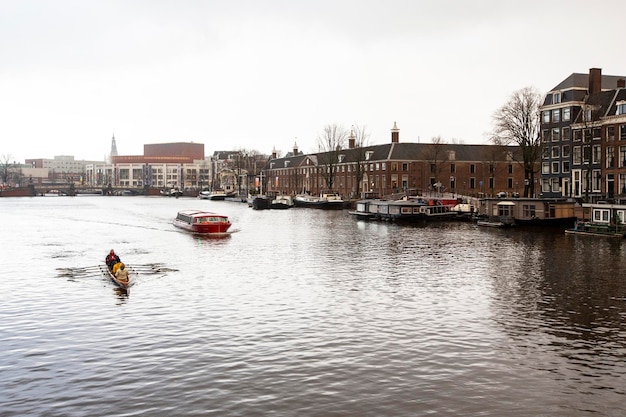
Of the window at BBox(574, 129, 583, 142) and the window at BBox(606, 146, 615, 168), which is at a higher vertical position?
the window at BBox(574, 129, 583, 142)

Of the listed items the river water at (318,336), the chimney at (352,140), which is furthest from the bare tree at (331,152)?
the river water at (318,336)

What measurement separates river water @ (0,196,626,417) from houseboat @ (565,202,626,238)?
1656 cm

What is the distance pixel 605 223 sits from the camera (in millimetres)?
73750

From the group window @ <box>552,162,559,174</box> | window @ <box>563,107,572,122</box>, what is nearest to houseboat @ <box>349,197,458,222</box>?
window @ <box>552,162,559,174</box>

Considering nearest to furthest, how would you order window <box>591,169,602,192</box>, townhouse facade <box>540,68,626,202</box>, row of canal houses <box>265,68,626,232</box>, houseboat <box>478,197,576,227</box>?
houseboat <box>478,197,576,227</box>, row of canal houses <box>265,68,626,232</box>, townhouse facade <box>540,68,626,202</box>, window <box>591,169,602,192</box>

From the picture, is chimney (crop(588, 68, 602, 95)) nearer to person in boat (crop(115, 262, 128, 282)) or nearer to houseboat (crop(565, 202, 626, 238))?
houseboat (crop(565, 202, 626, 238))

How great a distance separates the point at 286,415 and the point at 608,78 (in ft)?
348

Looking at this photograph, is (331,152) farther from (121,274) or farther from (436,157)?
(121,274)

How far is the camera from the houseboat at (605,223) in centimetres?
7088

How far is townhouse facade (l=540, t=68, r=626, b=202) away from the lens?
92938 millimetres

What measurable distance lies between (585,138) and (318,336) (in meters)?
85.6

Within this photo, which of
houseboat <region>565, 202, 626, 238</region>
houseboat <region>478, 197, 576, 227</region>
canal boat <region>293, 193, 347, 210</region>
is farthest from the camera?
canal boat <region>293, 193, 347, 210</region>

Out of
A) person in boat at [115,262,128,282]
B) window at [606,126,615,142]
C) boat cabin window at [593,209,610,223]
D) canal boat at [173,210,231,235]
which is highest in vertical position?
window at [606,126,615,142]

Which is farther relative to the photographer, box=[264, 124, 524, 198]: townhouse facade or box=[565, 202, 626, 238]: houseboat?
box=[264, 124, 524, 198]: townhouse facade
